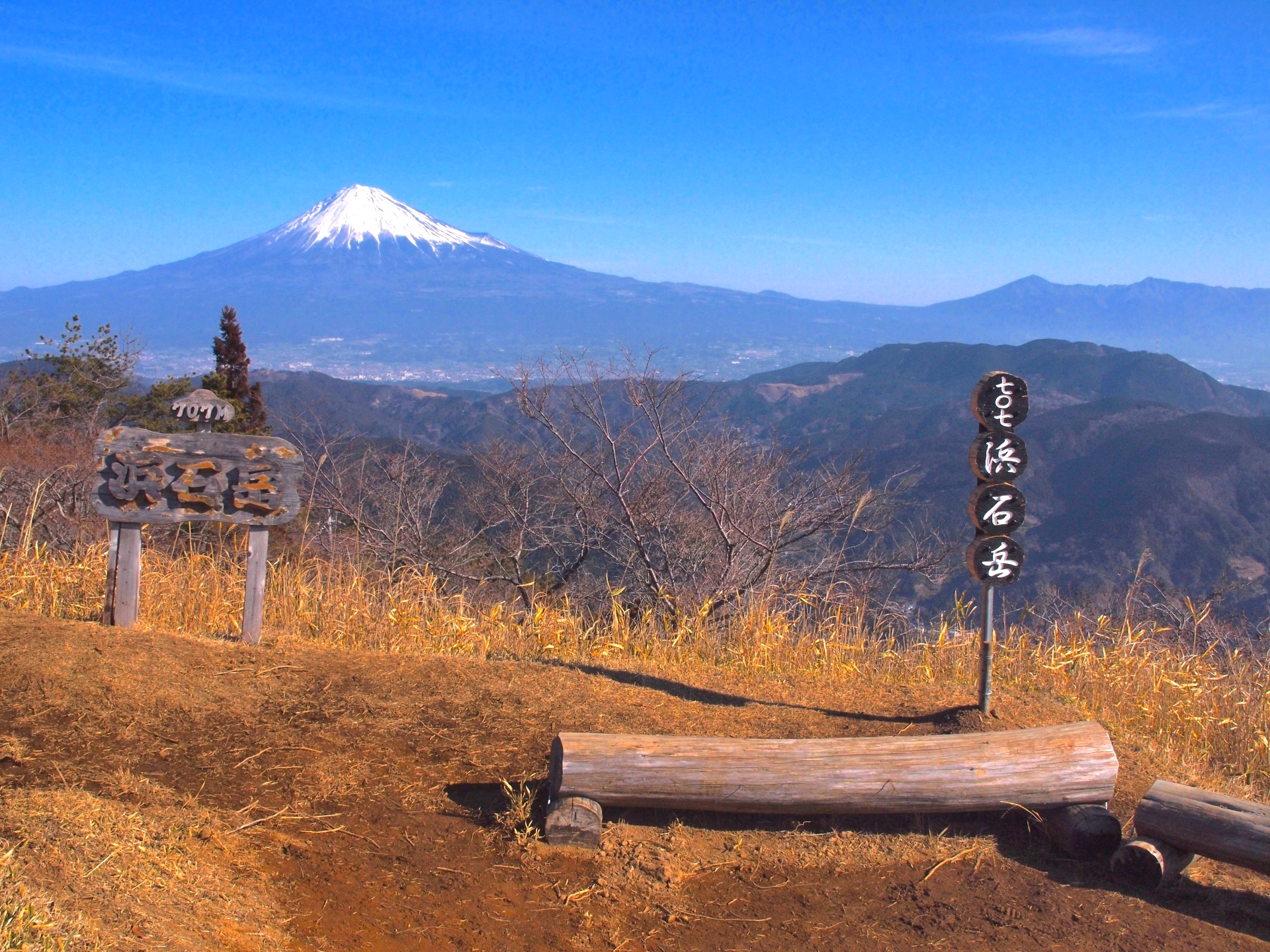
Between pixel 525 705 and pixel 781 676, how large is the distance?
154 centimetres

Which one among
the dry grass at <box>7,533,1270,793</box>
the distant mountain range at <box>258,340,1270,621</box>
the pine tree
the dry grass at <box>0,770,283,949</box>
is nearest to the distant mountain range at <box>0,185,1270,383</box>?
the distant mountain range at <box>258,340,1270,621</box>

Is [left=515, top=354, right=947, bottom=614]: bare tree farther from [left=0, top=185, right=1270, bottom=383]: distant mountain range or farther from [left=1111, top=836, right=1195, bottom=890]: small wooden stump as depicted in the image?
[left=0, top=185, right=1270, bottom=383]: distant mountain range

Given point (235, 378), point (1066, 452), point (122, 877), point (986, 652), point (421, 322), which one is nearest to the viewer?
point (122, 877)

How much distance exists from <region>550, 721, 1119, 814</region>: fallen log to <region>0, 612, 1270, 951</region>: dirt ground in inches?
6.0

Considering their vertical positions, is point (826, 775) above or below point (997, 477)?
below

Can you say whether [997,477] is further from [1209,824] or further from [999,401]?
[1209,824]

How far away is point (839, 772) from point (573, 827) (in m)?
1.05

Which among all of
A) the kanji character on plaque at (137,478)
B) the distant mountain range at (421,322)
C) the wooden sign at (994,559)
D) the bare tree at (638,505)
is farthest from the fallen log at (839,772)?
the distant mountain range at (421,322)

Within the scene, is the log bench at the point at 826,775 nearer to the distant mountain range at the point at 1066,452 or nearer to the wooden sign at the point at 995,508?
the wooden sign at the point at 995,508

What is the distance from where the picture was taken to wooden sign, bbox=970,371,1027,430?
13.8 feet

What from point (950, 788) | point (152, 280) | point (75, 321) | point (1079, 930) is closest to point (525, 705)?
point (950, 788)

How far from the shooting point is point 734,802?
3564 millimetres

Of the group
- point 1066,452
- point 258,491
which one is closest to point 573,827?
point 258,491

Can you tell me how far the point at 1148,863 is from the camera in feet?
11.3
